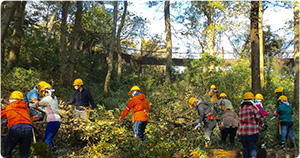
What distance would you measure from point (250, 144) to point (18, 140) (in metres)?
5.35

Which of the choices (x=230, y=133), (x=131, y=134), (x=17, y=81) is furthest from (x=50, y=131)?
(x=17, y=81)

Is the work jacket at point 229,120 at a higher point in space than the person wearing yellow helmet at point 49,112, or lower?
lower

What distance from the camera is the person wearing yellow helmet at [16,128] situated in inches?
259

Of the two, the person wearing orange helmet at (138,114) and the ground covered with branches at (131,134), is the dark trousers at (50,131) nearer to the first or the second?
the ground covered with branches at (131,134)

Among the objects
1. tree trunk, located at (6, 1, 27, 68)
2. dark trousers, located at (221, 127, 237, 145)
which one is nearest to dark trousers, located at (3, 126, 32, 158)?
dark trousers, located at (221, 127, 237, 145)

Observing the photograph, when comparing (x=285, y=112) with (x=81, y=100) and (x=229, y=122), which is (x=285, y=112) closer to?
(x=229, y=122)

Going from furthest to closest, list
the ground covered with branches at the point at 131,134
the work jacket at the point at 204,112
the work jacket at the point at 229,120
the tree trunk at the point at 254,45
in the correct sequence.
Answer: the tree trunk at the point at 254,45
the work jacket at the point at 229,120
the work jacket at the point at 204,112
the ground covered with branches at the point at 131,134

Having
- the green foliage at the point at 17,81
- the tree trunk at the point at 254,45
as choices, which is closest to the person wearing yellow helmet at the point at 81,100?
the green foliage at the point at 17,81

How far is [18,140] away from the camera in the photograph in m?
6.65

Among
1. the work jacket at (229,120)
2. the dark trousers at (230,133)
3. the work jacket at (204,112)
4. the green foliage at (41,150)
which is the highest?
the work jacket at (204,112)

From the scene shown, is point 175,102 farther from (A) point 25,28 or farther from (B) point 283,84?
(B) point 283,84

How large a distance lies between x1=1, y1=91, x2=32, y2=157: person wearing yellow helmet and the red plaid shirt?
4.99m

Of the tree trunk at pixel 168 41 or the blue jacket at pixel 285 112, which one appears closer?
the blue jacket at pixel 285 112

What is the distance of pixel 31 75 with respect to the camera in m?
17.2
